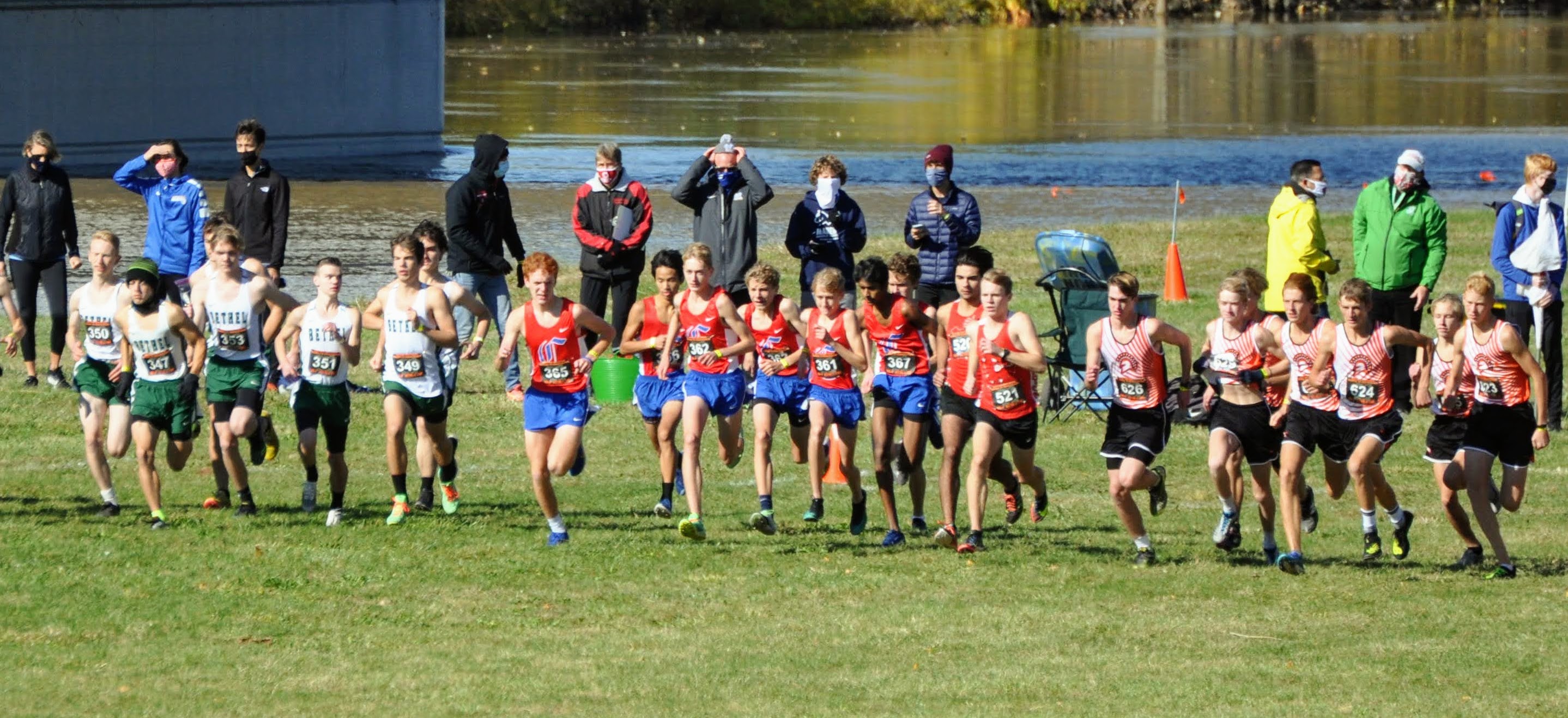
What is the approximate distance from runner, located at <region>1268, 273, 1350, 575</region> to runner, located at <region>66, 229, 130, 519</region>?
21.7ft

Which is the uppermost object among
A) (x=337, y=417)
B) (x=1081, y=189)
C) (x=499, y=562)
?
(x=1081, y=189)

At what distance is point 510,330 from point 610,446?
3.33m

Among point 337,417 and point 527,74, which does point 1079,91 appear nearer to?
point 527,74

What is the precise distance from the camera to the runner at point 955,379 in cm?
1149

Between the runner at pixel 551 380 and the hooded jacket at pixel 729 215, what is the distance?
3.82m

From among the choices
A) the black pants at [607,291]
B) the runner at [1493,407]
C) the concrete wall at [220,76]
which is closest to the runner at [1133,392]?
the runner at [1493,407]

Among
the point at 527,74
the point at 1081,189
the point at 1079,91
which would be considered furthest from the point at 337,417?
the point at 527,74

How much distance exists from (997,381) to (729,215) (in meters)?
4.51

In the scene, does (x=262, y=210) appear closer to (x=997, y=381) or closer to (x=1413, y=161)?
(x=997, y=381)

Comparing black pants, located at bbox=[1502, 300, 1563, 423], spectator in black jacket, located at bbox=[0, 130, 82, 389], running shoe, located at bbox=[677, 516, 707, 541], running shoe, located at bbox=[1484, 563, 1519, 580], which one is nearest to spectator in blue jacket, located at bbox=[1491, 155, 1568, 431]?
black pants, located at bbox=[1502, 300, 1563, 423]

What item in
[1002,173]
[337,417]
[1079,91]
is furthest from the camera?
[1079,91]

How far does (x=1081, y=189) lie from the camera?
1281 inches

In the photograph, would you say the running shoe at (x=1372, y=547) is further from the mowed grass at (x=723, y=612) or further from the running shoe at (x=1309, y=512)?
the running shoe at (x=1309, y=512)

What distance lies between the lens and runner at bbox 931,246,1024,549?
11492mm
